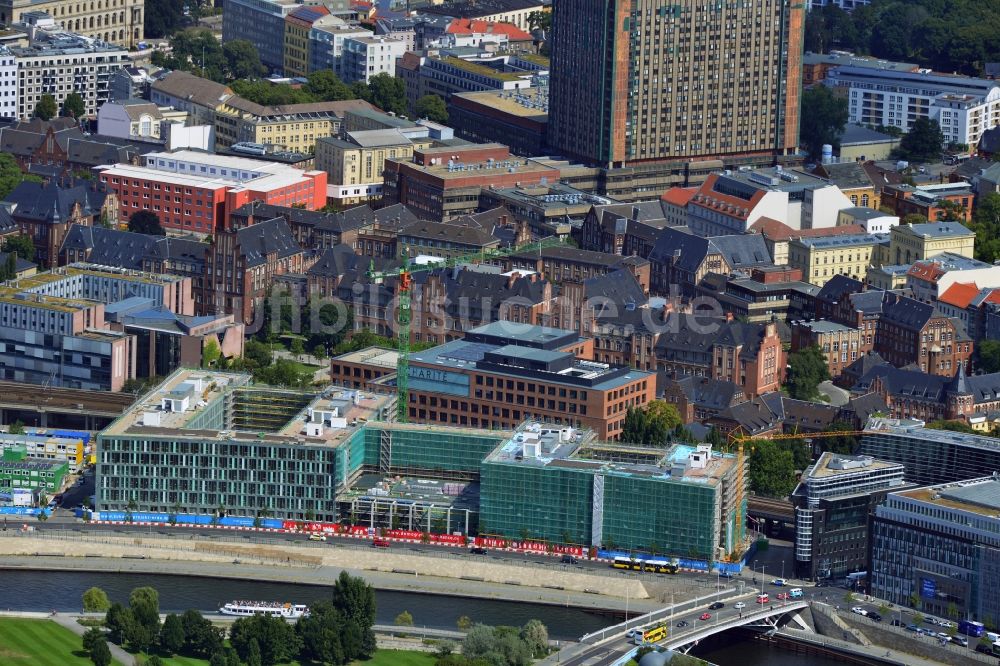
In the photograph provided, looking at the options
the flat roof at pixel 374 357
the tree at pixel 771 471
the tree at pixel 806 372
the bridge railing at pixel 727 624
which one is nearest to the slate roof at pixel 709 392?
the tree at pixel 806 372

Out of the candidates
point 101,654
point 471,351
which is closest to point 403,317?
point 471,351

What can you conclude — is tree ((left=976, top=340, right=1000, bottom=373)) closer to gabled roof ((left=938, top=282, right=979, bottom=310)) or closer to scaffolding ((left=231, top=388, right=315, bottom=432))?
gabled roof ((left=938, top=282, right=979, bottom=310))

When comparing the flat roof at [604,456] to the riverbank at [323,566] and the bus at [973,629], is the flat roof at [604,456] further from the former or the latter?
the bus at [973,629]

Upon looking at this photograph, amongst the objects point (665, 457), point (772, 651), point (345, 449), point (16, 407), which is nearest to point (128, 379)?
point (16, 407)

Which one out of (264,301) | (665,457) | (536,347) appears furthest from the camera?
(264,301)

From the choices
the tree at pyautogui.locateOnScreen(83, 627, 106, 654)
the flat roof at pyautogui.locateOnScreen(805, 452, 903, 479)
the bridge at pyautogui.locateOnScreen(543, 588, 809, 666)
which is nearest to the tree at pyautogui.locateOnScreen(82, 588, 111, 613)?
the tree at pyautogui.locateOnScreen(83, 627, 106, 654)

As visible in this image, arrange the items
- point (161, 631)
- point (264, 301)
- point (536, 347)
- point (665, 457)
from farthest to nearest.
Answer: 1. point (264, 301)
2. point (536, 347)
3. point (665, 457)
4. point (161, 631)

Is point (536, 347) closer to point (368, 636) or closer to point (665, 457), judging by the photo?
point (665, 457)
